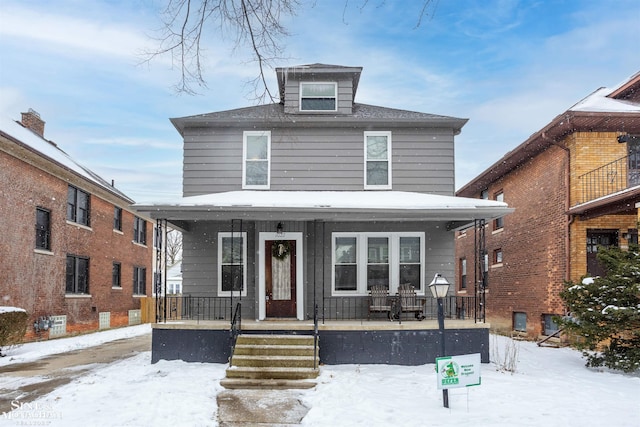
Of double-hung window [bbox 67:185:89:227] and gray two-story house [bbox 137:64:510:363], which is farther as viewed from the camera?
double-hung window [bbox 67:185:89:227]

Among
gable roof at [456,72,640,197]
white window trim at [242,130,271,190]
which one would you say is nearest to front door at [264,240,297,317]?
white window trim at [242,130,271,190]

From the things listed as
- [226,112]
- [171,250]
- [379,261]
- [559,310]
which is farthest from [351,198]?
[171,250]

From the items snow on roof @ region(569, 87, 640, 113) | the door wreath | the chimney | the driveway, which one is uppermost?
the chimney

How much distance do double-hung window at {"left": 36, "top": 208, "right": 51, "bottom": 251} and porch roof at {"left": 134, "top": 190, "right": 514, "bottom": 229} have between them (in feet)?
21.2

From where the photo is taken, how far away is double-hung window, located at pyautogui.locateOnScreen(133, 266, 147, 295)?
24.8 meters

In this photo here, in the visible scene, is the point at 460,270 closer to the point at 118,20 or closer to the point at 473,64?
the point at 473,64

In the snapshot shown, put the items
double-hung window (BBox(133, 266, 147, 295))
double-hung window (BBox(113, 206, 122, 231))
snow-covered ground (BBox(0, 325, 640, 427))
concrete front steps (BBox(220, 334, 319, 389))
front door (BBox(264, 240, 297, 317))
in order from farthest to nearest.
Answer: double-hung window (BBox(133, 266, 147, 295))
double-hung window (BBox(113, 206, 122, 231))
front door (BBox(264, 240, 297, 317))
concrete front steps (BBox(220, 334, 319, 389))
snow-covered ground (BBox(0, 325, 640, 427))

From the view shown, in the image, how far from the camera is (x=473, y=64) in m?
6.97

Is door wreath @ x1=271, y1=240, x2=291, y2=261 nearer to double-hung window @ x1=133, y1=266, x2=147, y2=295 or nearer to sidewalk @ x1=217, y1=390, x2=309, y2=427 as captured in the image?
sidewalk @ x1=217, y1=390, x2=309, y2=427

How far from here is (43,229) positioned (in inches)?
647

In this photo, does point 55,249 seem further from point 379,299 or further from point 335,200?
point 379,299

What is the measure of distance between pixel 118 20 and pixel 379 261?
8849mm

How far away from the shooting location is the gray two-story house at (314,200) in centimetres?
1266

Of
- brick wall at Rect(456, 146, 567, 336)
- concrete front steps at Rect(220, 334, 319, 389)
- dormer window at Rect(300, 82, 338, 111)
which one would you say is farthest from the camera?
brick wall at Rect(456, 146, 567, 336)
